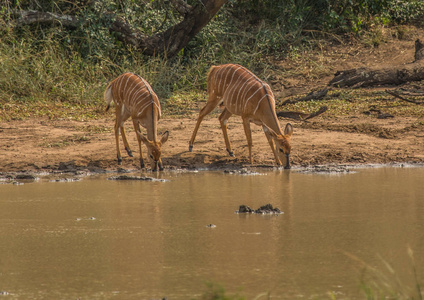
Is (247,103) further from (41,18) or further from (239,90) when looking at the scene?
(41,18)

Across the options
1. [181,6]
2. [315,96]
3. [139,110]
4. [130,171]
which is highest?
[181,6]

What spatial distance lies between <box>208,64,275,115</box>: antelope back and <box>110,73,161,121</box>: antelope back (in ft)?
3.11

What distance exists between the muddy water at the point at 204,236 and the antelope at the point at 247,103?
0.72 m

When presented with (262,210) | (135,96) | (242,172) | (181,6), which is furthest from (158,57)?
(262,210)

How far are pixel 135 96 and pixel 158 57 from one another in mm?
3845

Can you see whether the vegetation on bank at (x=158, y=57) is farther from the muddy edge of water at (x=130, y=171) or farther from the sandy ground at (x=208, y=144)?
the muddy edge of water at (x=130, y=171)

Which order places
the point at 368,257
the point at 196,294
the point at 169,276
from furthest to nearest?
1. the point at 368,257
2. the point at 169,276
3. the point at 196,294

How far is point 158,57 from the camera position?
13.4 m

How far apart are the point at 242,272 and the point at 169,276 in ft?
1.46

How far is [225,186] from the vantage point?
8047 millimetres

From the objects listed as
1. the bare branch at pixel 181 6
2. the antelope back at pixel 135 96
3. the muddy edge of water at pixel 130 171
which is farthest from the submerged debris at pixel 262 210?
the bare branch at pixel 181 6

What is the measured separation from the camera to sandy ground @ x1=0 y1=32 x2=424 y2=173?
9477 mm

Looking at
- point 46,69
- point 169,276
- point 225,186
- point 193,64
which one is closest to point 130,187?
point 225,186

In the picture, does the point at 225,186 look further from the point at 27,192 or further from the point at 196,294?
the point at 196,294
